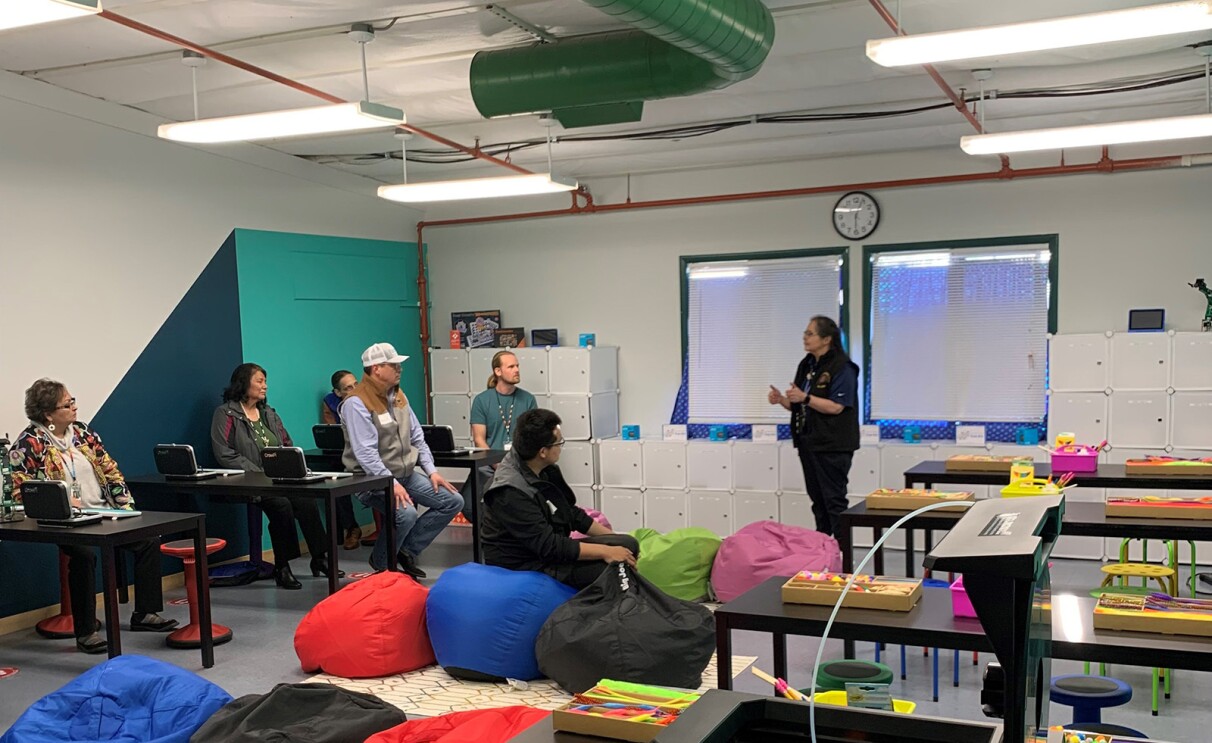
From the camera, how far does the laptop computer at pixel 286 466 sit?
19.4 ft

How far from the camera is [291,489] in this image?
583cm

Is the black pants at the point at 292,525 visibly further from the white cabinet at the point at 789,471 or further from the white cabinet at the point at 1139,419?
the white cabinet at the point at 1139,419

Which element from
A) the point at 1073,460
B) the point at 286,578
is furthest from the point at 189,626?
the point at 1073,460

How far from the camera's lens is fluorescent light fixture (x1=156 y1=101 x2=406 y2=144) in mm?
4816

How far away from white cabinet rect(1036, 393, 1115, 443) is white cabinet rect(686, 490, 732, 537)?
2.42m

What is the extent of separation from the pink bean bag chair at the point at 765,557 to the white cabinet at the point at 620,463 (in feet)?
7.12

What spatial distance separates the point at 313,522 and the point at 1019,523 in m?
6.46

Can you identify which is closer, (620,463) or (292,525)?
(292,525)

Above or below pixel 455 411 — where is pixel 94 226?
above

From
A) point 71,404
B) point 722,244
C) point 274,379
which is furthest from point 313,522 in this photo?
point 722,244

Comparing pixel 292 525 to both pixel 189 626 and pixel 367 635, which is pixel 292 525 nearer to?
pixel 189 626

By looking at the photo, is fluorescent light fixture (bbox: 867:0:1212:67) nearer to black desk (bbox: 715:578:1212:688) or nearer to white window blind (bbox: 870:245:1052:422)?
black desk (bbox: 715:578:1212:688)

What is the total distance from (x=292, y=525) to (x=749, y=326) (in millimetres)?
3907

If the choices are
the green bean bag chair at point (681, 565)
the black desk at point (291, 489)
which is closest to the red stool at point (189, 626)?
the black desk at point (291, 489)
